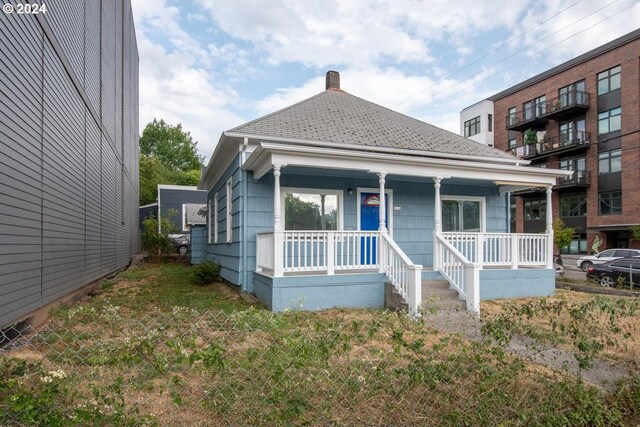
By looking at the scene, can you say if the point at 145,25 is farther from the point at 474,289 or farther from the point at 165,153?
the point at 165,153

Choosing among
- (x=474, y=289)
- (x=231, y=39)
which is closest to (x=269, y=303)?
(x=474, y=289)

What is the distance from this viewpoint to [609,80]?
83.5 ft

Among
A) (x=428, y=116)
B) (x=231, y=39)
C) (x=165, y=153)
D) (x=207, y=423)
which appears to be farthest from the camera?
(x=165, y=153)

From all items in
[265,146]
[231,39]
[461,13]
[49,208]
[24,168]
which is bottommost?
[49,208]

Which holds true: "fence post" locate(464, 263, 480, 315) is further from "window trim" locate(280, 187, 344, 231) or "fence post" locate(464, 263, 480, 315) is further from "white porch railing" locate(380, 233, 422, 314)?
"window trim" locate(280, 187, 344, 231)

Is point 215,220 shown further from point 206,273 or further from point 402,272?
point 402,272

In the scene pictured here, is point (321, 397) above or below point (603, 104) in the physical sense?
below

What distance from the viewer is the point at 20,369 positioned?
224 centimetres

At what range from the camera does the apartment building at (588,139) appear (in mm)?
24203

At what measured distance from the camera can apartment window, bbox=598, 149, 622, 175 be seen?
25.3 metres

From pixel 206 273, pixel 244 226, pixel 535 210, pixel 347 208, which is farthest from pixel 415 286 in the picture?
pixel 535 210

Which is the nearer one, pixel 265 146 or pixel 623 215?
pixel 265 146

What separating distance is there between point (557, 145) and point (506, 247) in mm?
23610

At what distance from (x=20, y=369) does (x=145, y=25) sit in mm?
24420
